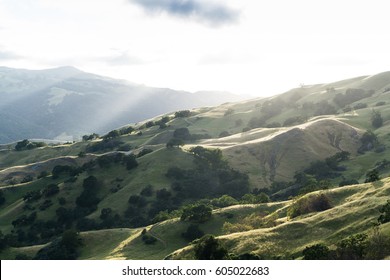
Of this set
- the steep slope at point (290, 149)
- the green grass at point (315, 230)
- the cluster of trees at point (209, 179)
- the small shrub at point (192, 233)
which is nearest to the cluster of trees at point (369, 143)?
the steep slope at point (290, 149)

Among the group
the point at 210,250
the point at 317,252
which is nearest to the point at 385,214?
the point at 317,252

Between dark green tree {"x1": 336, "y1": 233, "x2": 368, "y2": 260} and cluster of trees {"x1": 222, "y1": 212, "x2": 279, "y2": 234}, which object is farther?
cluster of trees {"x1": 222, "y1": 212, "x2": 279, "y2": 234}

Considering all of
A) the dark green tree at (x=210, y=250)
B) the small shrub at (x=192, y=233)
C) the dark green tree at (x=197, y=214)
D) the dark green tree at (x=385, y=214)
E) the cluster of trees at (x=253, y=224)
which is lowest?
the small shrub at (x=192, y=233)

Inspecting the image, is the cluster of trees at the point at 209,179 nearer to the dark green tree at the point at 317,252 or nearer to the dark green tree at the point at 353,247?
the dark green tree at the point at 317,252

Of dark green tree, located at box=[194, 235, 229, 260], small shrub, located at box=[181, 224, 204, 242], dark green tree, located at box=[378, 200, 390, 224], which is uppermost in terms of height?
dark green tree, located at box=[378, 200, 390, 224]

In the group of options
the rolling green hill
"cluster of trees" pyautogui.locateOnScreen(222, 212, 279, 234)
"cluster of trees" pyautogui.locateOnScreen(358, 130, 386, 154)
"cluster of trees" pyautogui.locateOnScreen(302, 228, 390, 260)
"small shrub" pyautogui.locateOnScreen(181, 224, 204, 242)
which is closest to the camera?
"cluster of trees" pyautogui.locateOnScreen(302, 228, 390, 260)

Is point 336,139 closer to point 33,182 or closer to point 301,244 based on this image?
point 301,244

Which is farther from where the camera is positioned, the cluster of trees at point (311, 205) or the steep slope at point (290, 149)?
the steep slope at point (290, 149)

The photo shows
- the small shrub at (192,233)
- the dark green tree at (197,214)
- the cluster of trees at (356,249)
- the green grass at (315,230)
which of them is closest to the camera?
the cluster of trees at (356,249)

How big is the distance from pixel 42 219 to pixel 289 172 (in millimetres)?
79955

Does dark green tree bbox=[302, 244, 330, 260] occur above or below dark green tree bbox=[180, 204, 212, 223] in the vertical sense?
above

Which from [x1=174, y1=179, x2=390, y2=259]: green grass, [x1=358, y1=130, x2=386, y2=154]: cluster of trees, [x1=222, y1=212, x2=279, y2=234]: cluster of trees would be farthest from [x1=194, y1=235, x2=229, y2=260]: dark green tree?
[x1=358, y1=130, x2=386, y2=154]: cluster of trees

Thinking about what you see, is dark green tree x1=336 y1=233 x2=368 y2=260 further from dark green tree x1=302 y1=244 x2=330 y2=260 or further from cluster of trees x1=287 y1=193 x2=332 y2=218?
cluster of trees x1=287 y1=193 x2=332 y2=218

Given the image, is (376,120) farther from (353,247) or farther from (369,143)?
(353,247)
